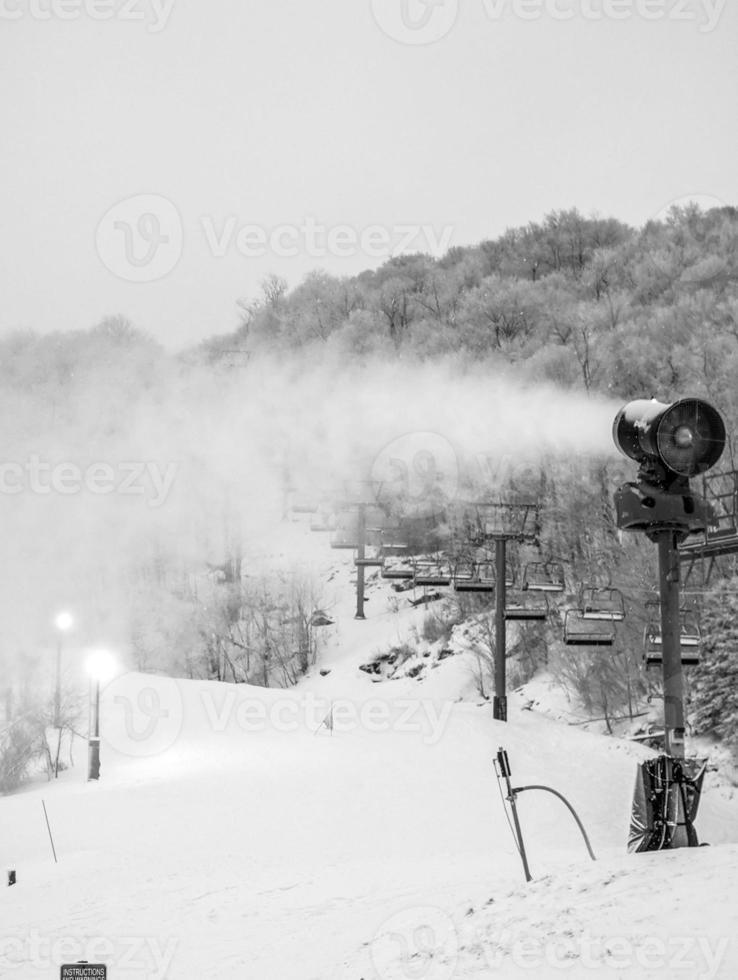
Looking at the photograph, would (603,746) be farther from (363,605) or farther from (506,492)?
(363,605)

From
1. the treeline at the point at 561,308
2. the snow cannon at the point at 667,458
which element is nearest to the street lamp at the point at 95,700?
the snow cannon at the point at 667,458

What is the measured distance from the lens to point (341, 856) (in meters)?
16.3

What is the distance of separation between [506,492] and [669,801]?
32111mm

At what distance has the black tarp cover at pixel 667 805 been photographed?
9273mm

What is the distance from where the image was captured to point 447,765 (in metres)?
21.4

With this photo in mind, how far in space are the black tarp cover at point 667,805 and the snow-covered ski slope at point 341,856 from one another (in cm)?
43

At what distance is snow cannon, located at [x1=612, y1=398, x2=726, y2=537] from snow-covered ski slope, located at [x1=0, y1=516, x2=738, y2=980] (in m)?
3.57

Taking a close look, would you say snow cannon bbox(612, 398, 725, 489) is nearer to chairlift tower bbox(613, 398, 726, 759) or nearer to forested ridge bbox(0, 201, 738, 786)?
chairlift tower bbox(613, 398, 726, 759)

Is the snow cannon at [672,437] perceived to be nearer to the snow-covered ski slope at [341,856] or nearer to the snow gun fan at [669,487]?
the snow gun fan at [669,487]

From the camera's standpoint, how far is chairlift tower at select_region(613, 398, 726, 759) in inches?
416

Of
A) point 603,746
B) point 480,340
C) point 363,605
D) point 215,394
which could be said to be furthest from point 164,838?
point 480,340

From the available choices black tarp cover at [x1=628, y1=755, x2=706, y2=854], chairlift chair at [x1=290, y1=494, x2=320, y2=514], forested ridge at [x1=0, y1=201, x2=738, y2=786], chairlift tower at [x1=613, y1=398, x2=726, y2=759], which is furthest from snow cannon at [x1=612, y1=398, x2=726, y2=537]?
chairlift chair at [x1=290, y1=494, x2=320, y2=514]

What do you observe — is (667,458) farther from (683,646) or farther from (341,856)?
(341,856)

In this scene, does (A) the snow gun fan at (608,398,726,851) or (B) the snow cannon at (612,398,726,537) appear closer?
(A) the snow gun fan at (608,398,726,851)
